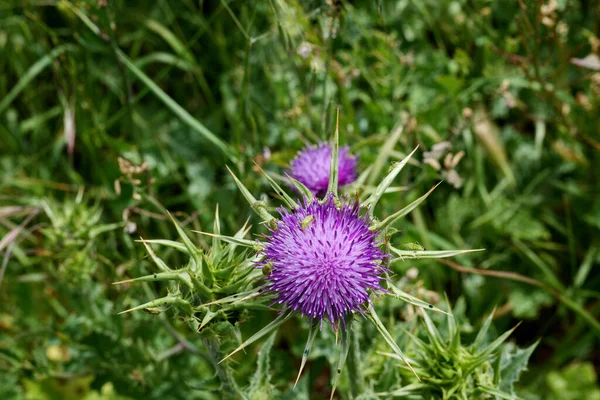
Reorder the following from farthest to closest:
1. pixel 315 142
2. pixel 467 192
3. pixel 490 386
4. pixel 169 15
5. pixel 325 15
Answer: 1. pixel 169 15
2. pixel 467 192
3. pixel 315 142
4. pixel 325 15
5. pixel 490 386

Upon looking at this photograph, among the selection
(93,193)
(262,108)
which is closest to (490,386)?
(262,108)

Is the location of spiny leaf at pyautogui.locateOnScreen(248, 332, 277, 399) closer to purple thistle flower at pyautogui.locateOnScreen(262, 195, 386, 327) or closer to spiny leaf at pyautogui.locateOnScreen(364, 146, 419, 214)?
purple thistle flower at pyautogui.locateOnScreen(262, 195, 386, 327)

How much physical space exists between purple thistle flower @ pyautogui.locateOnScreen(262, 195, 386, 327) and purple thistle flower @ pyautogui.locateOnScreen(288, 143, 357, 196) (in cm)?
56

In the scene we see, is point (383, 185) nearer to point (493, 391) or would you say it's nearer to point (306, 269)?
point (306, 269)

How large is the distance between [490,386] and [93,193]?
8.91ft

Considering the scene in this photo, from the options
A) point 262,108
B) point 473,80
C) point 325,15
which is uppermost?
point 325,15

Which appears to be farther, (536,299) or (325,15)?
(536,299)

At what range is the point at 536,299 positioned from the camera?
11.5 feet

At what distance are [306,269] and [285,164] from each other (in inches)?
45.7

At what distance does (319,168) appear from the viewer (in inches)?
106

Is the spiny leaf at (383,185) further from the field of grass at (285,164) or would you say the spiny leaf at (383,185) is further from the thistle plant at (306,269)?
the field of grass at (285,164)

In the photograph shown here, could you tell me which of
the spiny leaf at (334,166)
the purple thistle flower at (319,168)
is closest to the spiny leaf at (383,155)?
the purple thistle flower at (319,168)

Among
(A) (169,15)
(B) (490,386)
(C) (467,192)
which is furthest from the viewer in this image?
(A) (169,15)

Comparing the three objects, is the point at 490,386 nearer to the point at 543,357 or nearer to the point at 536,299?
the point at 536,299
